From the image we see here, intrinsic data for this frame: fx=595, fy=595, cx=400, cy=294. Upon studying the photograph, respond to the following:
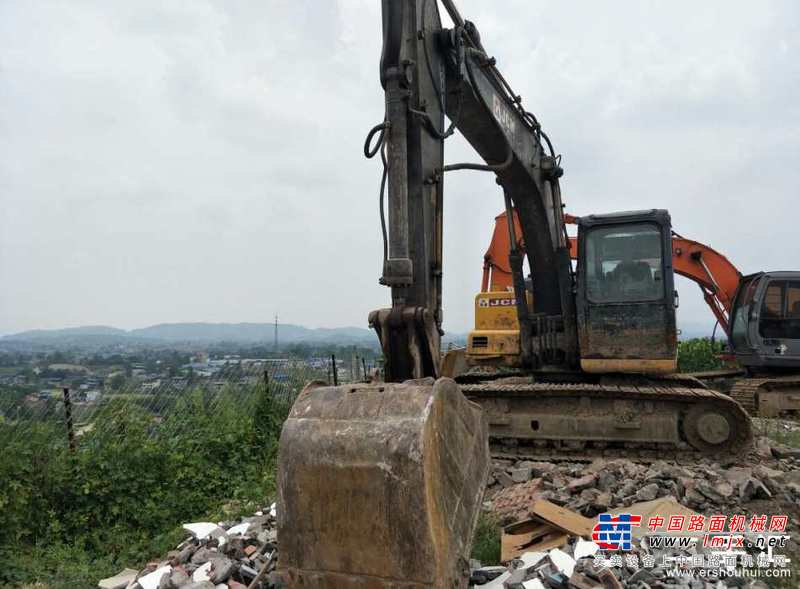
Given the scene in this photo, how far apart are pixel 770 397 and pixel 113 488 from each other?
995 centimetres

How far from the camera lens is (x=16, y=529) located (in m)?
4.99

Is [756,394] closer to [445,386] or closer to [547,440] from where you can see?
[547,440]

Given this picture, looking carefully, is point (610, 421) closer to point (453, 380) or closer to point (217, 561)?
point (453, 380)

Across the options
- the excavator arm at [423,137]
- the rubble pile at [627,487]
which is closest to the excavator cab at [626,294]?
the rubble pile at [627,487]

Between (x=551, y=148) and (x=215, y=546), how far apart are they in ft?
17.6

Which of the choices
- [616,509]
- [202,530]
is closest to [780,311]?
[616,509]

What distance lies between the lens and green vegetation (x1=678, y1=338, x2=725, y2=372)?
1625 cm

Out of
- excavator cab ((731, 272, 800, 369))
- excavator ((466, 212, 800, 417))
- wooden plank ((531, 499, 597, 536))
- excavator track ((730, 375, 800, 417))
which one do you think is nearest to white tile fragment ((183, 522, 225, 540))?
wooden plank ((531, 499, 597, 536))

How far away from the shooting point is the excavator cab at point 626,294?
6.62 meters

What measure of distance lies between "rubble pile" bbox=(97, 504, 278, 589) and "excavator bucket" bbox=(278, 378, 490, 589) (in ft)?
3.04

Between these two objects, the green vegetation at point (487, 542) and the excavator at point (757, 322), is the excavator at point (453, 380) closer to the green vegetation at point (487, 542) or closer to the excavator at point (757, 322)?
the green vegetation at point (487, 542)

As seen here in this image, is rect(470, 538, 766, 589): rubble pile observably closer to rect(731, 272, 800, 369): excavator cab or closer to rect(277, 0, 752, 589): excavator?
rect(277, 0, 752, 589): excavator

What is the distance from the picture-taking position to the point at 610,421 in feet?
21.9

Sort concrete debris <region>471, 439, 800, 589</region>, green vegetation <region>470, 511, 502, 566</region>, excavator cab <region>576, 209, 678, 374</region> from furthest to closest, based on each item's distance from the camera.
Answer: excavator cab <region>576, 209, 678, 374</region>, green vegetation <region>470, 511, 502, 566</region>, concrete debris <region>471, 439, 800, 589</region>
